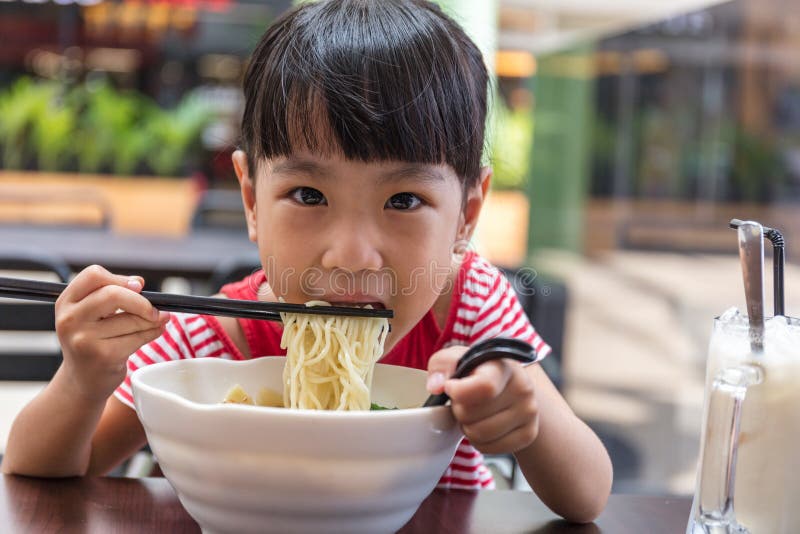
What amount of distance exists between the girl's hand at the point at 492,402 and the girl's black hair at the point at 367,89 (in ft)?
0.92

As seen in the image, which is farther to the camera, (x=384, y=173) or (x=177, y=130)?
(x=177, y=130)

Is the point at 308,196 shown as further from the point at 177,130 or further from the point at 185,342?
the point at 177,130

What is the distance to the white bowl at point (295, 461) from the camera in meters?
0.68

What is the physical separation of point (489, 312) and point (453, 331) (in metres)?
0.06

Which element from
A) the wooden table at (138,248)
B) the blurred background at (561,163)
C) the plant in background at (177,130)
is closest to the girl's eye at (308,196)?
the blurred background at (561,163)

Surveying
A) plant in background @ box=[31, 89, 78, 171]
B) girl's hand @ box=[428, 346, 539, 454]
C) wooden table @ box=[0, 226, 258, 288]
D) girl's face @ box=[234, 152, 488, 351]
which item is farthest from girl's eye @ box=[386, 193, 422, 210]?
plant in background @ box=[31, 89, 78, 171]

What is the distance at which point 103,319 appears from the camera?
0.87 m

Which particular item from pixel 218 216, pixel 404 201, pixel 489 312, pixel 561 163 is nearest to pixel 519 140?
pixel 561 163

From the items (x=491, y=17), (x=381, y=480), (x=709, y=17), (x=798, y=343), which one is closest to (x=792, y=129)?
(x=709, y=17)

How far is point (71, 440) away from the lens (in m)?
0.97

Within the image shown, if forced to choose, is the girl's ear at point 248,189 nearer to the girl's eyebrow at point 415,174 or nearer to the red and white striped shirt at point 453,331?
the red and white striped shirt at point 453,331

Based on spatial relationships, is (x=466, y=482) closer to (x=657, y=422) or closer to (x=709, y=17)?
(x=709, y=17)

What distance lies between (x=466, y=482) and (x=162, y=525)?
55 centimetres

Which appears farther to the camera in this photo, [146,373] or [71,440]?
[71,440]
